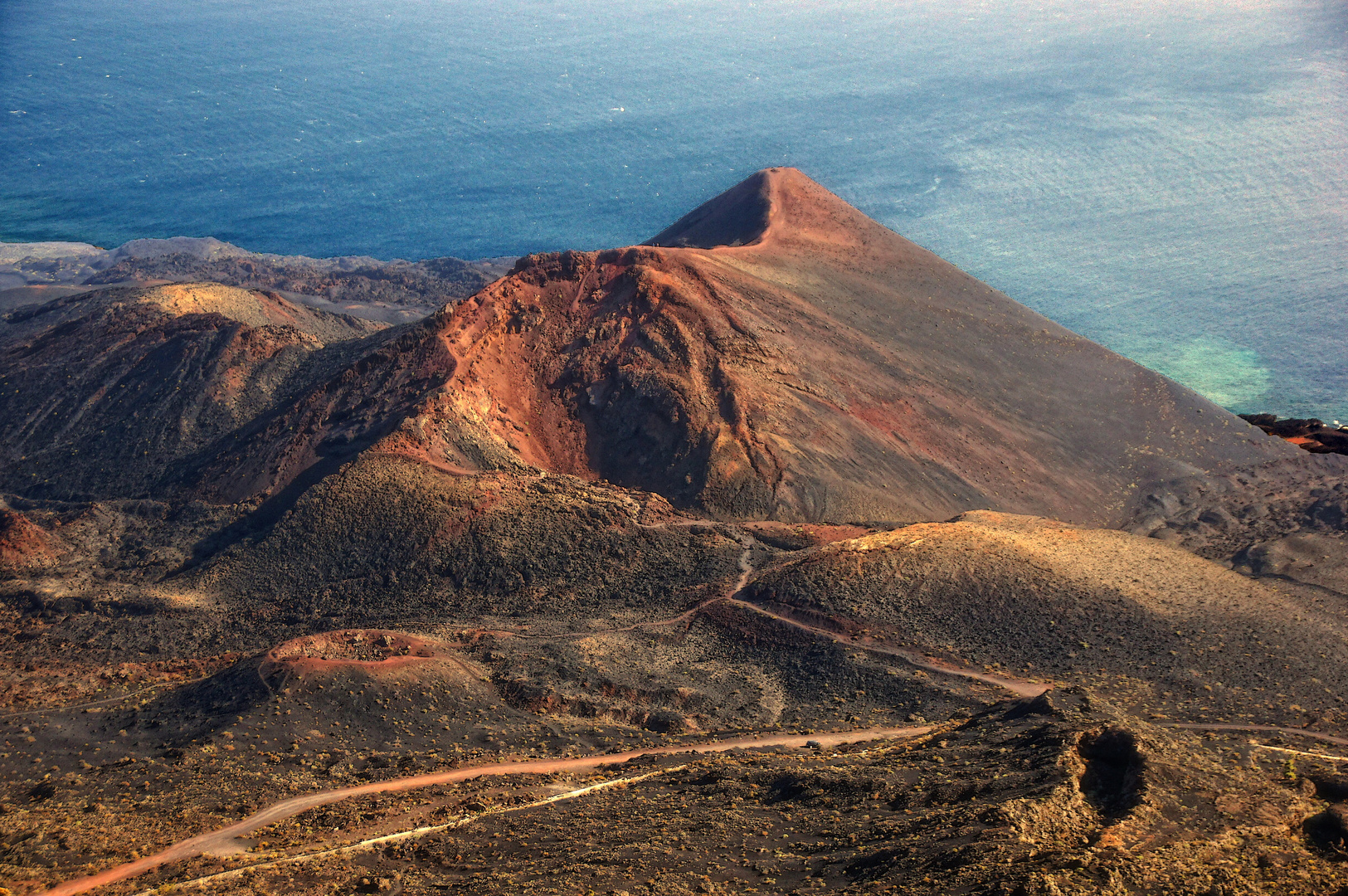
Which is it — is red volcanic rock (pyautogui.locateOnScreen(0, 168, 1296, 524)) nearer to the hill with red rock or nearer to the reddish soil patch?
the hill with red rock

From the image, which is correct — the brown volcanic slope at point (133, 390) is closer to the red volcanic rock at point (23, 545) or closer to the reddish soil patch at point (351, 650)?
the red volcanic rock at point (23, 545)

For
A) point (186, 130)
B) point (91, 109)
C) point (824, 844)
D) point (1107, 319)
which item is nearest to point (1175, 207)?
point (1107, 319)

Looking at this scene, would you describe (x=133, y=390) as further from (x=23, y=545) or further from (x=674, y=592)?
(x=674, y=592)

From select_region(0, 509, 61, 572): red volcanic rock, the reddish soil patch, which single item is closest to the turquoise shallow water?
select_region(0, 509, 61, 572): red volcanic rock

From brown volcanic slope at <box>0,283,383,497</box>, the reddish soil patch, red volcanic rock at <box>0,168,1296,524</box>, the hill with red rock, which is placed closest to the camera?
the hill with red rock

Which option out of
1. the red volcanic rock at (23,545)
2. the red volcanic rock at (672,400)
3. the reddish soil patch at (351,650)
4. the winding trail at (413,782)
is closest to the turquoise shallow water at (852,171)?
the red volcanic rock at (672,400)

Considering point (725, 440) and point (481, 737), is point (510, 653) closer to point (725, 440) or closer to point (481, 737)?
point (481, 737)
